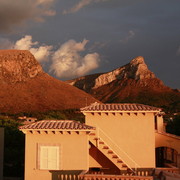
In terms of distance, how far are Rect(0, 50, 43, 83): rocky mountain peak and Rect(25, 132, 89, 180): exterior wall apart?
76.9 meters

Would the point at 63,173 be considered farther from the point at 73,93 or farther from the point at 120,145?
the point at 73,93

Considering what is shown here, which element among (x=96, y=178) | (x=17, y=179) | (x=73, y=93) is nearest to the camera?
(x=96, y=178)

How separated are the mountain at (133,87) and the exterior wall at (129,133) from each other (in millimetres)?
66359

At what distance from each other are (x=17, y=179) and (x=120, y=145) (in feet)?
30.8

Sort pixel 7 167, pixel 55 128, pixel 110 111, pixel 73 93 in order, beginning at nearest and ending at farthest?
pixel 55 128 → pixel 110 111 → pixel 7 167 → pixel 73 93

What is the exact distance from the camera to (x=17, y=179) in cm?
2133

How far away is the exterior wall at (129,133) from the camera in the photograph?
16422 mm

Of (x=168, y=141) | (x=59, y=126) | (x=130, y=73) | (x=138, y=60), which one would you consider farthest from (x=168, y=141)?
(x=138, y=60)

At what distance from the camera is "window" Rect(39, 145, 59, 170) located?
14.8 meters

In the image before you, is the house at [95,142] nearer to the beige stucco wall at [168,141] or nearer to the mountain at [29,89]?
the beige stucco wall at [168,141]

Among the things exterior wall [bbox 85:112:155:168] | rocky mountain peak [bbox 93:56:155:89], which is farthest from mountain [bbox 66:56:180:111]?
exterior wall [bbox 85:112:155:168]

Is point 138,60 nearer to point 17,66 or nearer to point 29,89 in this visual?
point 17,66

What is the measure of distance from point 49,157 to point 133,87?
8657cm

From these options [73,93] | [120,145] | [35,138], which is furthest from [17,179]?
[73,93]
